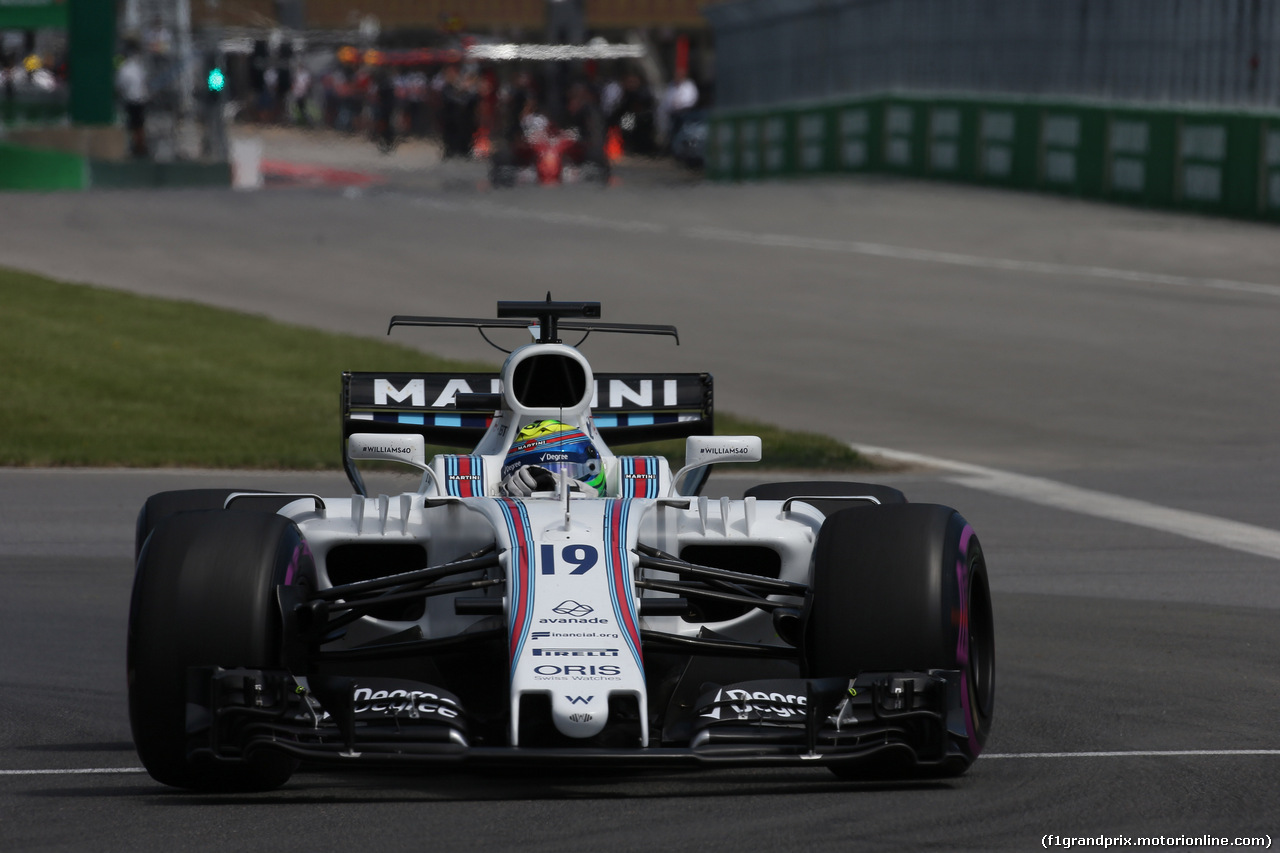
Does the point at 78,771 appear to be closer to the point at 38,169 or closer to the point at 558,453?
the point at 558,453

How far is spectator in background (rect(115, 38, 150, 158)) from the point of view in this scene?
4038 cm

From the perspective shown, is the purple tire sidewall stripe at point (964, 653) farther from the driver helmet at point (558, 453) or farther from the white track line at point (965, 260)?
the white track line at point (965, 260)

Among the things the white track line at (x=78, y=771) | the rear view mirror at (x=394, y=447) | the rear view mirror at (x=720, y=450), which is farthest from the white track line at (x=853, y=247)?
the white track line at (x=78, y=771)

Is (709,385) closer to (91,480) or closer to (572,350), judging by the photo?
(572,350)

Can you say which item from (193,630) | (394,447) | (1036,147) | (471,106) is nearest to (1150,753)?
(394,447)

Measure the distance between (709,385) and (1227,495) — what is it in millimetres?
5810

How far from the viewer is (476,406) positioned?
9961 mm

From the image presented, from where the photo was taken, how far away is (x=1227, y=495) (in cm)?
1446

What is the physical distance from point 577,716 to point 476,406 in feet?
12.0

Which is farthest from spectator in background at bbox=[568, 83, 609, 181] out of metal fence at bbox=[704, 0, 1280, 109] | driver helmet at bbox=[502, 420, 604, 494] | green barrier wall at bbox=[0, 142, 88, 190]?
driver helmet at bbox=[502, 420, 604, 494]

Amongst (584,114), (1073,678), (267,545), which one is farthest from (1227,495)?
(584,114)

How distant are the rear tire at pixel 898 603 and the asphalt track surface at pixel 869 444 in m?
0.34

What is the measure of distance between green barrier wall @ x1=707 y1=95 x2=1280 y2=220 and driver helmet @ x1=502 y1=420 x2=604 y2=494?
72.8ft

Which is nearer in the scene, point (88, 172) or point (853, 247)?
point (853, 247)
